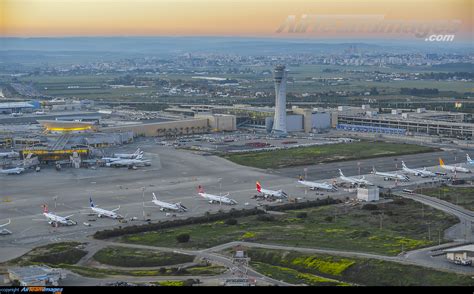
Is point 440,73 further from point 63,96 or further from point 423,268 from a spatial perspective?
point 423,268

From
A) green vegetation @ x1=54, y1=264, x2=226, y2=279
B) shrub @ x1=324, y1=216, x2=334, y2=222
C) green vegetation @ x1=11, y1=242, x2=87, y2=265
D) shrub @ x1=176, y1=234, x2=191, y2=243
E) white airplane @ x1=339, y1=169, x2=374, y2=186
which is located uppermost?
green vegetation @ x1=54, y1=264, x2=226, y2=279

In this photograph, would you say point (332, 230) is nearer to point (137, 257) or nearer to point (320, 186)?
A: point (137, 257)

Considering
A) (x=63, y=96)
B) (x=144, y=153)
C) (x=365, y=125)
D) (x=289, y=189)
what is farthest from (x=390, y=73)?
(x=289, y=189)

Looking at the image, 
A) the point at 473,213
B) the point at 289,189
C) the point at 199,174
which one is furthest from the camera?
the point at 199,174

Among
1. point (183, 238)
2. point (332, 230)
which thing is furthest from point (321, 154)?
point (183, 238)

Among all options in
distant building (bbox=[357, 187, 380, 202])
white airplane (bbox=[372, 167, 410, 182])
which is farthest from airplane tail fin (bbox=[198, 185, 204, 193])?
white airplane (bbox=[372, 167, 410, 182])

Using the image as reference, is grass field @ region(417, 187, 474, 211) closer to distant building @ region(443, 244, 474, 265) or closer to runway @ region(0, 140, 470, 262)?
runway @ region(0, 140, 470, 262)

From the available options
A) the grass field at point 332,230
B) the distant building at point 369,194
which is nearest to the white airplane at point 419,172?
the distant building at point 369,194
